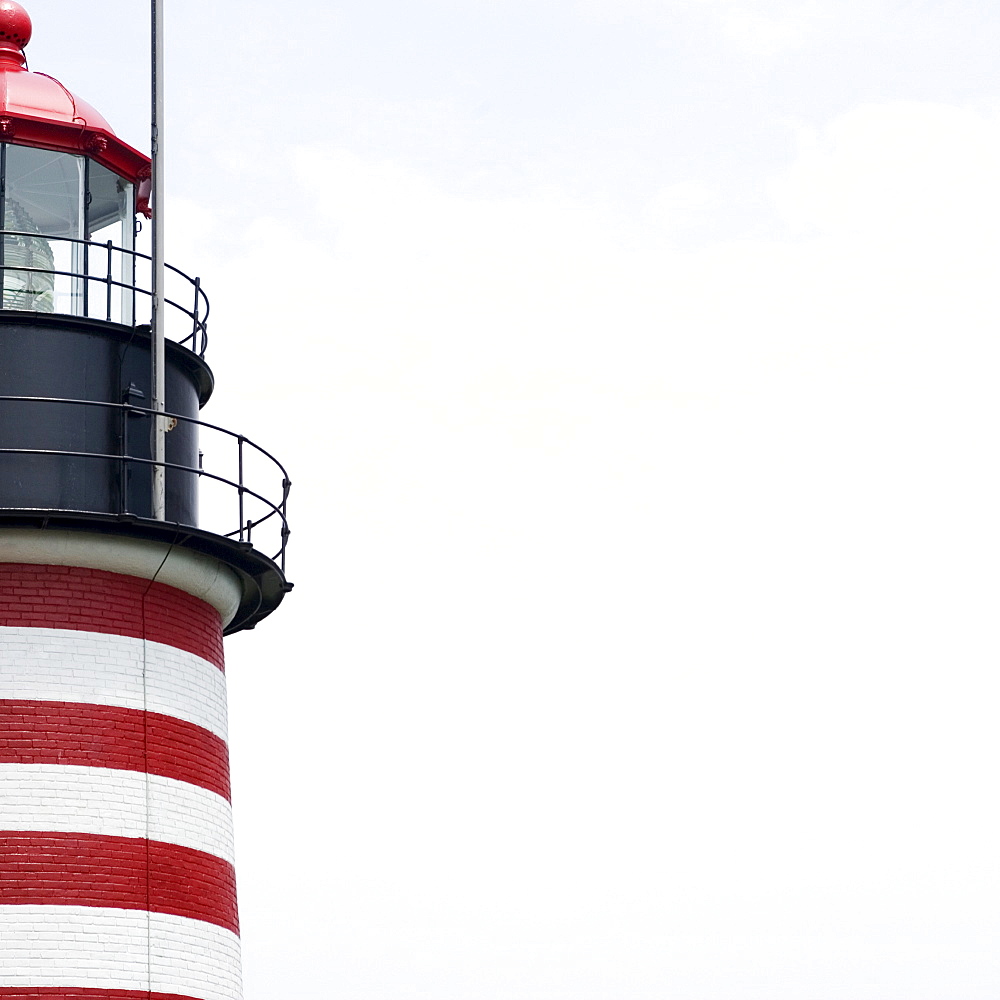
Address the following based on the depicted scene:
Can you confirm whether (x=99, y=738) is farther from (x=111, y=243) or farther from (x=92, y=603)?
(x=111, y=243)

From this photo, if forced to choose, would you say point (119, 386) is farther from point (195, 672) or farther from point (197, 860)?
point (197, 860)

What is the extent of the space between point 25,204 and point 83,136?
0.84 meters

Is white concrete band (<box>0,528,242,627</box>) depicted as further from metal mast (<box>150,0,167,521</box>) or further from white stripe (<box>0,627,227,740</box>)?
white stripe (<box>0,627,227,740</box>)

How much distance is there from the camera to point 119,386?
1653cm

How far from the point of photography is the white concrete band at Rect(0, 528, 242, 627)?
15.7 metres

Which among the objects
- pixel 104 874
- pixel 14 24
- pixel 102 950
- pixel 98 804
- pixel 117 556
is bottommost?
pixel 102 950

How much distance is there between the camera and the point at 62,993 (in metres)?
14.8

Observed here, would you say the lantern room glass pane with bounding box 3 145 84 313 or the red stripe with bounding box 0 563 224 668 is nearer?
the red stripe with bounding box 0 563 224 668

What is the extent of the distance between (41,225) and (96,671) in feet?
14.5

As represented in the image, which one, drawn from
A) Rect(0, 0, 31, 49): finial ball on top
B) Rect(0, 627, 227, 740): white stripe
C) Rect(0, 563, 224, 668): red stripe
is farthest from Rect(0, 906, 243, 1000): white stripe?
Rect(0, 0, 31, 49): finial ball on top

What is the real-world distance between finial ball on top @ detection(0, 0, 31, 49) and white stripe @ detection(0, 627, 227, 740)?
19.5 ft

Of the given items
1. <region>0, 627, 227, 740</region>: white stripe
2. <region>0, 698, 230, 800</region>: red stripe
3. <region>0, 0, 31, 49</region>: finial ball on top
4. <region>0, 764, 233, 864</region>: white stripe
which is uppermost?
<region>0, 0, 31, 49</region>: finial ball on top

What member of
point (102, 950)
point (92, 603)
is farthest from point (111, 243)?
point (102, 950)

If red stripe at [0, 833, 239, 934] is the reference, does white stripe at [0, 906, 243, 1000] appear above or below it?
below
